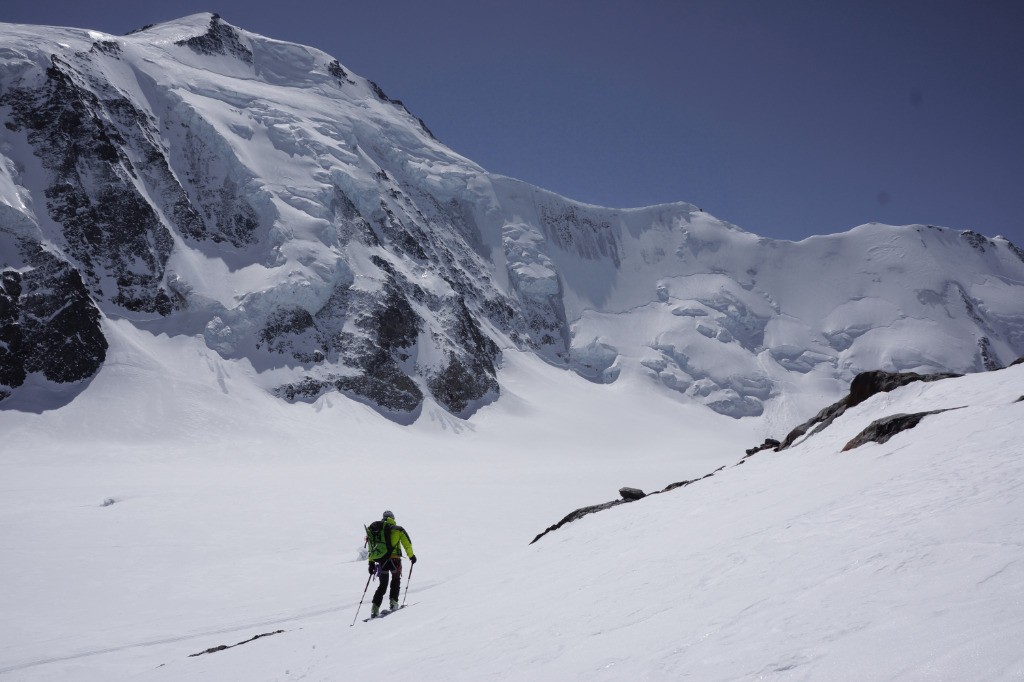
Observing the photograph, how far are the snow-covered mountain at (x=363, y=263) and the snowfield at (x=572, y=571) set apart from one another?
30863mm

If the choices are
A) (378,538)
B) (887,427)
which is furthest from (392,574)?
(887,427)

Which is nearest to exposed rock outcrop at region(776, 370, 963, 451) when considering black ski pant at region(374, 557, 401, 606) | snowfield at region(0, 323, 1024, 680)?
snowfield at region(0, 323, 1024, 680)

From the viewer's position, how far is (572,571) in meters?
10.2

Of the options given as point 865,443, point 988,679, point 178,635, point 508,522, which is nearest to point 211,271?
point 508,522

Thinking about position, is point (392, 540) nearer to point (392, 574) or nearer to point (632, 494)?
point (392, 574)

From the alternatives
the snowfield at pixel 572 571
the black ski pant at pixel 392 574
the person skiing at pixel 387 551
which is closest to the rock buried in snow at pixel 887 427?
the snowfield at pixel 572 571

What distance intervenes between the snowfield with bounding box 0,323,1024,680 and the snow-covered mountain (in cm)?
3086

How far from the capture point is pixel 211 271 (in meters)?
71.5

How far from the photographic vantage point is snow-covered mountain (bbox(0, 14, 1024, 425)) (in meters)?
64.6

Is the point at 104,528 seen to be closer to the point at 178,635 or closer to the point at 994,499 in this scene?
the point at 178,635

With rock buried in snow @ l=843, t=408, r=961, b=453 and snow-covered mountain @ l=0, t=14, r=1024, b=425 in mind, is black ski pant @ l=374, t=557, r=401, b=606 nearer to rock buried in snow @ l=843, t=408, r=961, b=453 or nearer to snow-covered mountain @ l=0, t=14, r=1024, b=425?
rock buried in snow @ l=843, t=408, r=961, b=453

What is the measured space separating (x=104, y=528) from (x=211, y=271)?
175ft

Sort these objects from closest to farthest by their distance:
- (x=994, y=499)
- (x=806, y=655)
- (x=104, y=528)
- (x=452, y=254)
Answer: (x=806, y=655) < (x=994, y=499) < (x=104, y=528) < (x=452, y=254)

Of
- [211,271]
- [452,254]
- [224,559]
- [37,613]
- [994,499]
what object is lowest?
[37,613]
